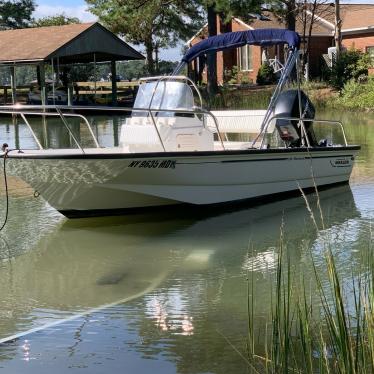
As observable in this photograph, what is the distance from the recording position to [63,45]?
3189 cm

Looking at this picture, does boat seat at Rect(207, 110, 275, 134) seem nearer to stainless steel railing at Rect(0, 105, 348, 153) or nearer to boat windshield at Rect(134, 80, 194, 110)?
stainless steel railing at Rect(0, 105, 348, 153)

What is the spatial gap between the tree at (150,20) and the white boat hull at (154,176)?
27.8 m

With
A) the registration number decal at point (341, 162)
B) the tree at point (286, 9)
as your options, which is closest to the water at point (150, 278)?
the registration number decal at point (341, 162)

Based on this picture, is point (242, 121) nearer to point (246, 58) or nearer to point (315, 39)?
point (246, 58)

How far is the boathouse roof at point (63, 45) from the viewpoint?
3173cm

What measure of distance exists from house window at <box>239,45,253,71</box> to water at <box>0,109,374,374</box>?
34.4m

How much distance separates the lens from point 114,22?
133 ft

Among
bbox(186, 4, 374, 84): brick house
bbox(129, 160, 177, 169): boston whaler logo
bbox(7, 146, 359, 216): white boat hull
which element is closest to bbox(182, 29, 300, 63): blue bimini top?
bbox(7, 146, 359, 216): white boat hull

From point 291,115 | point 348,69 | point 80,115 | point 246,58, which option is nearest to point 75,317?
point 80,115

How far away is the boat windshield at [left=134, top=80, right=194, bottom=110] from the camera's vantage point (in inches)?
373

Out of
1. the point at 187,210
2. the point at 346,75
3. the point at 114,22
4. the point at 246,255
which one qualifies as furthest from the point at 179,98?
the point at 114,22

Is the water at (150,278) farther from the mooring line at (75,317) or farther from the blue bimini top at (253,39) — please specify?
the blue bimini top at (253,39)

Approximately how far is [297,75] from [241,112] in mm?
1087

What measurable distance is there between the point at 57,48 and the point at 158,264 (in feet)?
86.3
